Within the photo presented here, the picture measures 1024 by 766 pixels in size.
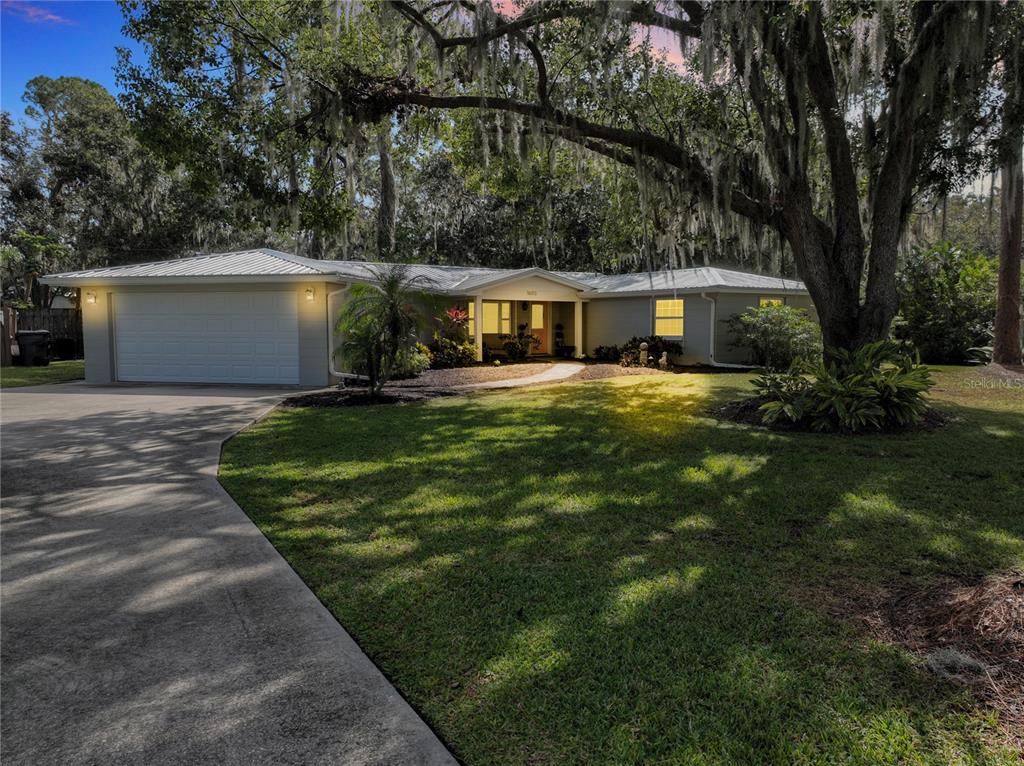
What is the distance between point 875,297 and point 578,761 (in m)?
8.23

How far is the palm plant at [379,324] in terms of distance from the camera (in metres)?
10.1

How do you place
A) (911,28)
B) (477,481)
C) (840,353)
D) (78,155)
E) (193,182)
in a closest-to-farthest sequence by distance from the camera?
1. (477,481)
2. (911,28)
3. (840,353)
4. (193,182)
5. (78,155)

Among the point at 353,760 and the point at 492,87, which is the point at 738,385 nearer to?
the point at 492,87

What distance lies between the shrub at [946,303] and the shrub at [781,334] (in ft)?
11.3

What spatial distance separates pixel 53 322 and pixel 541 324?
16163 millimetres

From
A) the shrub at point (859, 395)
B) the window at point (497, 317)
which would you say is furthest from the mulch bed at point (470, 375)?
the shrub at point (859, 395)

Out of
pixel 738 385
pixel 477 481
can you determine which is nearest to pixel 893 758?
pixel 477 481

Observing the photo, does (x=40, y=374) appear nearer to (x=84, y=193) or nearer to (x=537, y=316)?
(x=84, y=193)

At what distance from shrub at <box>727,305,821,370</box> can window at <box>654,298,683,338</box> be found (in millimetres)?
2137

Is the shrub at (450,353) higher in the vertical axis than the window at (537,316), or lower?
lower

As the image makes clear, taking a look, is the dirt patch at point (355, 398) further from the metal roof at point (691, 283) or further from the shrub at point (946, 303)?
the shrub at point (946, 303)

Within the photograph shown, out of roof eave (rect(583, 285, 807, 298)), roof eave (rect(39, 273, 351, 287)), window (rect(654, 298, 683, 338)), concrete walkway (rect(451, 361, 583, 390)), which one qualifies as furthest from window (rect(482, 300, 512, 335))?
roof eave (rect(39, 273, 351, 287))

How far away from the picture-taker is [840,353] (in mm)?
8375

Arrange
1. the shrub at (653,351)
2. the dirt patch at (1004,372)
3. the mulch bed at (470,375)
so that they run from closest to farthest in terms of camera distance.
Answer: the dirt patch at (1004,372)
the mulch bed at (470,375)
the shrub at (653,351)
